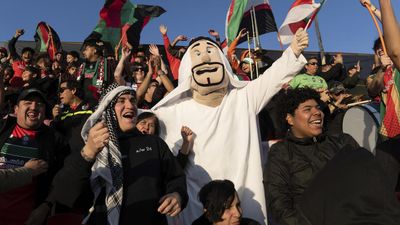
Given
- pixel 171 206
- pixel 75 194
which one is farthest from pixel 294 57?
pixel 75 194

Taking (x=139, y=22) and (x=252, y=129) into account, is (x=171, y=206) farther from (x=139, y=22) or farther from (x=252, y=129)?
(x=139, y=22)

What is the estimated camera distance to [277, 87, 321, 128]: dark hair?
3521 mm

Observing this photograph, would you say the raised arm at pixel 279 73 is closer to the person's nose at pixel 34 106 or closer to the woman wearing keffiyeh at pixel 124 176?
the woman wearing keffiyeh at pixel 124 176

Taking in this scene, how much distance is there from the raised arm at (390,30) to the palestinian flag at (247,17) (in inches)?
201

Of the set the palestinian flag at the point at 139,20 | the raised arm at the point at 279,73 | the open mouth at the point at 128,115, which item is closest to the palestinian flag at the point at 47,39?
the palestinian flag at the point at 139,20

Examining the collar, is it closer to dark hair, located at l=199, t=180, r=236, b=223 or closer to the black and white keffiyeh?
dark hair, located at l=199, t=180, r=236, b=223

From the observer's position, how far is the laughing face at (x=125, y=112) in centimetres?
317

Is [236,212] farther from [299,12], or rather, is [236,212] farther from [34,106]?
[299,12]

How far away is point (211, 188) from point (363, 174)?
2015mm

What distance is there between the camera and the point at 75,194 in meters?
2.59

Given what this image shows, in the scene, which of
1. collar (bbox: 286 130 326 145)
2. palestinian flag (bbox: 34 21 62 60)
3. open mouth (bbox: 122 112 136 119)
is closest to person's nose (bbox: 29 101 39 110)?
open mouth (bbox: 122 112 136 119)

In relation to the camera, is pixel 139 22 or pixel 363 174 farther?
pixel 139 22

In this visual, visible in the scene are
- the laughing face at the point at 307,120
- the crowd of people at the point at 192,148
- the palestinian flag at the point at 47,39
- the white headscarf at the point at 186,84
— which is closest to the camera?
the crowd of people at the point at 192,148

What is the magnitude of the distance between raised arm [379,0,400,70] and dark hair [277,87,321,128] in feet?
3.97
